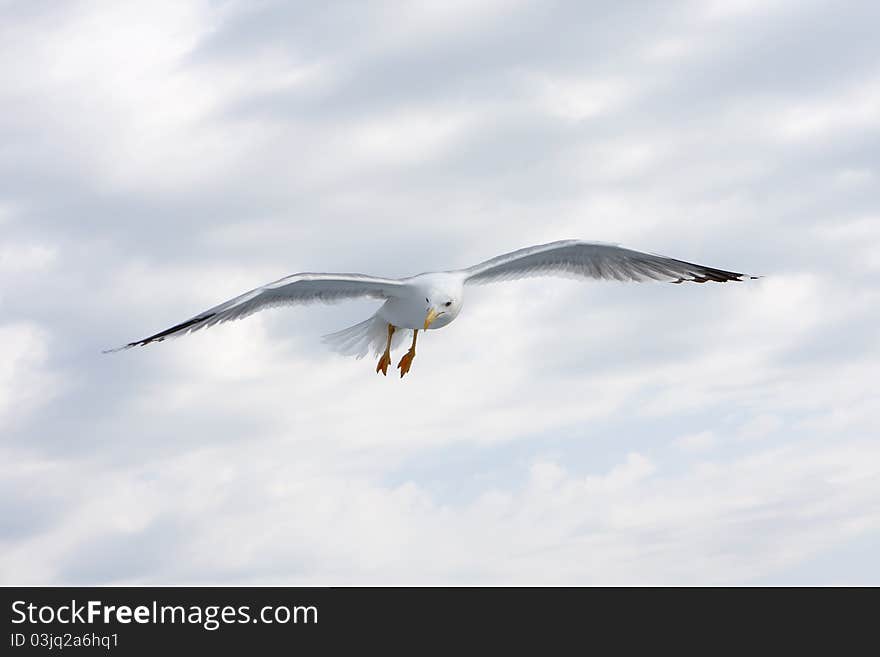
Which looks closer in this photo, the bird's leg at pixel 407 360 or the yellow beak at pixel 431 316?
the yellow beak at pixel 431 316

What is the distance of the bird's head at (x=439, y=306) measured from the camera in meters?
21.4

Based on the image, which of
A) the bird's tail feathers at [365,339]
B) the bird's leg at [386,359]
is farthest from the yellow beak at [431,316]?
the bird's tail feathers at [365,339]

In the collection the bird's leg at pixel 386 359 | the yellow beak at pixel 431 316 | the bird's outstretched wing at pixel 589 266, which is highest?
the bird's outstretched wing at pixel 589 266

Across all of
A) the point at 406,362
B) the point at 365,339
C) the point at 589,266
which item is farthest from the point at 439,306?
the point at 589,266

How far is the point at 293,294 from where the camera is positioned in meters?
21.8

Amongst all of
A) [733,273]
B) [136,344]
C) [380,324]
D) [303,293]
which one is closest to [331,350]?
[380,324]

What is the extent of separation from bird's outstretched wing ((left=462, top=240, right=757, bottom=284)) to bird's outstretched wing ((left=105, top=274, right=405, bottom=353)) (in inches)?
75.9

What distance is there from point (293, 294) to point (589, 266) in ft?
21.9

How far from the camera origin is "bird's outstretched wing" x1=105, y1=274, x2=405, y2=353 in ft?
68.5

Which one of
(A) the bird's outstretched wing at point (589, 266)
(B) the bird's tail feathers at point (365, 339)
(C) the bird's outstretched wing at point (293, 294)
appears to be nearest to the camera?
(C) the bird's outstretched wing at point (293, 294)

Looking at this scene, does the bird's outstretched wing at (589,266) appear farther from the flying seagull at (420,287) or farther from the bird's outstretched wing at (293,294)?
the bird's outstretched wing at (293,294)

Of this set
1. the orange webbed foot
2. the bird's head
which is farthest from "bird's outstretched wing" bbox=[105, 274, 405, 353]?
the orange webbed foot
